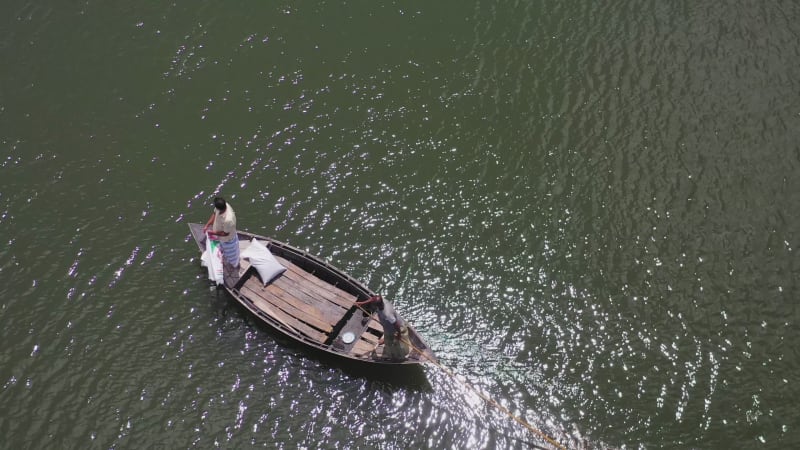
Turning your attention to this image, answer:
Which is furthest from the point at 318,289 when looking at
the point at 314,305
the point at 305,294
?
the point at 314,305

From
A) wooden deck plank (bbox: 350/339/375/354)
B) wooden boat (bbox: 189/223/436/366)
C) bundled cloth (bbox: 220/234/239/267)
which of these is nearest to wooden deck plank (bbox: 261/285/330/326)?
wooden boat (bbox: 189/223/436/366)

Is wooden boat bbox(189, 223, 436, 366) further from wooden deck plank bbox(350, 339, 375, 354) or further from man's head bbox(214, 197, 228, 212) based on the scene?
man's head bbox(214, 197, 228, 212)

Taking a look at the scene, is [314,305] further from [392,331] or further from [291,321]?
[392,331]

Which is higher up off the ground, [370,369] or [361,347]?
[361,347]

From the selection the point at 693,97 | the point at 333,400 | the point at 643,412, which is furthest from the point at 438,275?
the point at 693,97

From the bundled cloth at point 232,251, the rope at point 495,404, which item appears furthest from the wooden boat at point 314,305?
the bundled cloth at point 232,251
